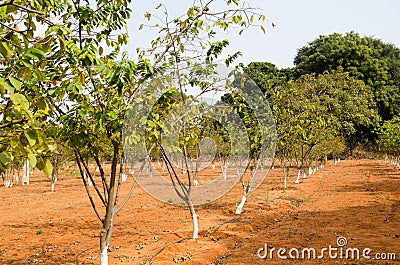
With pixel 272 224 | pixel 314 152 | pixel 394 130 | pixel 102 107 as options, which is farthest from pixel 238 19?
pixel 394 130

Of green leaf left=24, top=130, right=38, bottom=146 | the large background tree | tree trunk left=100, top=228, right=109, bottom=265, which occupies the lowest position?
tree trunk left=100, top=228, right=109, bottom=265

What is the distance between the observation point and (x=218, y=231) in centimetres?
988

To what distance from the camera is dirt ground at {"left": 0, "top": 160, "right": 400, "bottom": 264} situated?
777 cm

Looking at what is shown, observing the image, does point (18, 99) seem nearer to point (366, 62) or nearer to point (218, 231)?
point (218, 231)

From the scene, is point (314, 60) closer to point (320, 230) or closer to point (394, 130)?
point (394, 130)

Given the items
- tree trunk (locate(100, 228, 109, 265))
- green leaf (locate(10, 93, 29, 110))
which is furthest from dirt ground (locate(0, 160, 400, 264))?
green leaf (locate(10, 93, 29, 110))

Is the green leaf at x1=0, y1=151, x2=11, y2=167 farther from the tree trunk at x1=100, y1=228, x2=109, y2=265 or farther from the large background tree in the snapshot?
the large background tree

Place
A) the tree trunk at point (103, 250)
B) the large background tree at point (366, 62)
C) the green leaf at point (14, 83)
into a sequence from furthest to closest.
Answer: the large background tree at point (366, 62) → the tree trunk at point (103, 250) → the green leaf at point (14, 83)

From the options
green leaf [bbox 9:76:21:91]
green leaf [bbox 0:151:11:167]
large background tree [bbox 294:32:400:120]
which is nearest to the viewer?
green leaf [bbox 9:76:21:91]

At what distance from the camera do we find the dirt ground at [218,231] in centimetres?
777

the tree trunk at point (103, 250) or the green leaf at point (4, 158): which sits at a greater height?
the green leaf at point (4, 158)

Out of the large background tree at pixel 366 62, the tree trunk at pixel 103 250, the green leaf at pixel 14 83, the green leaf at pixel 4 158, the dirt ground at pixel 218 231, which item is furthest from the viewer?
the large background tree at pixel 366 62

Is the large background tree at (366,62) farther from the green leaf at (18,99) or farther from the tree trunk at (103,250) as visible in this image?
the green leaf at (18,99)

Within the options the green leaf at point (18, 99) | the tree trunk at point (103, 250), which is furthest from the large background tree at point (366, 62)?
the green leaf at point (18, 99)
